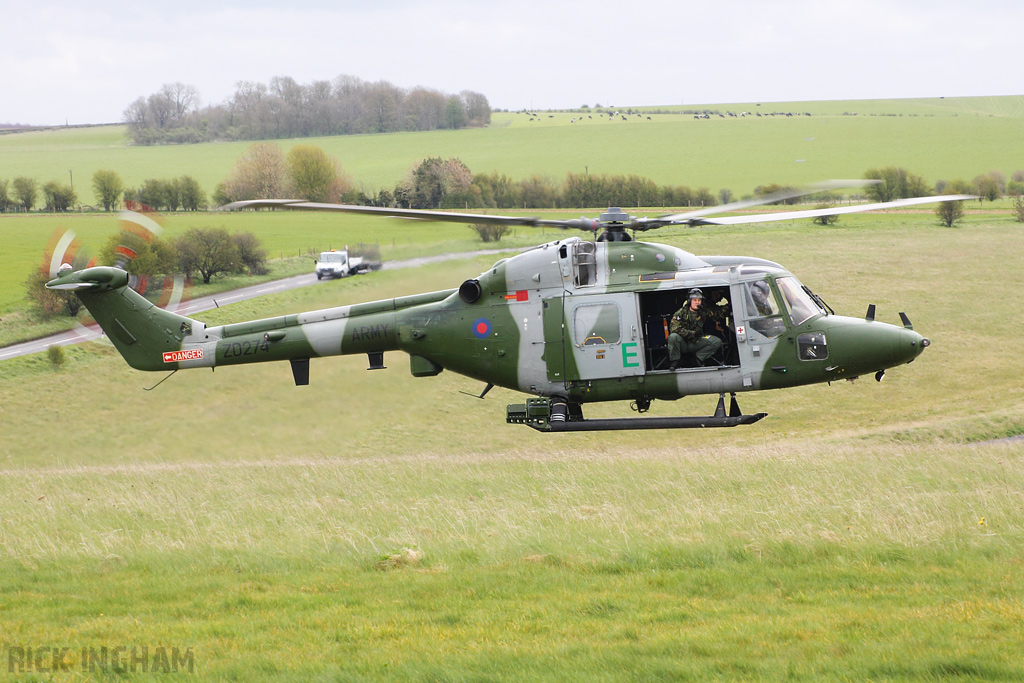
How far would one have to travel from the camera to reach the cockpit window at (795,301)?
1492 centimetres

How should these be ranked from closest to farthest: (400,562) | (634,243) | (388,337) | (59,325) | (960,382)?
(400,562) < (634,243) < (388,337) < (960,382) < (59,325)

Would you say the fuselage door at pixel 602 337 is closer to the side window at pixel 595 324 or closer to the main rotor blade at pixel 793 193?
the side window at pixel 595 324

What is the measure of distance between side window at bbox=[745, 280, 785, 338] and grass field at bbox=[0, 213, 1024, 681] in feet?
11.5

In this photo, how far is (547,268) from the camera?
1554 centimetres

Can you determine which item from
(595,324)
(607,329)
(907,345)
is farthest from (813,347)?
(595,324)

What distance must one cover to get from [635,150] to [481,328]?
115461 millimetres

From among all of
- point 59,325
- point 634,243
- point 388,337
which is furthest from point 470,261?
point 59,325

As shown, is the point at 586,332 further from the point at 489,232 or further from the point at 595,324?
the point at 489,232

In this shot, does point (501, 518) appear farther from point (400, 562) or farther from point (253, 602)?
point (253, 602)

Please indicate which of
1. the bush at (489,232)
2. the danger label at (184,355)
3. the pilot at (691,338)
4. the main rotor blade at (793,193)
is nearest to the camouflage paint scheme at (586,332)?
the pilot at (691,338)

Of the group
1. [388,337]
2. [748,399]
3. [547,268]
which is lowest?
[748,399]

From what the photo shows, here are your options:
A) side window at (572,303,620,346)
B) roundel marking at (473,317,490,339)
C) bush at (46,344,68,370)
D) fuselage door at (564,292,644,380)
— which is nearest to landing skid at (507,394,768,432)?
fuselage door at (564,292,644,380)

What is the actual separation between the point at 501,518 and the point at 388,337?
13.2ft

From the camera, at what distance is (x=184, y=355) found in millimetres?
17469
